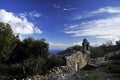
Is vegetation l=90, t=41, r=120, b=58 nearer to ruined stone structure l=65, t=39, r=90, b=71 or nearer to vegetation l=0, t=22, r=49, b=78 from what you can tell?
ruined stone structure l=65, t=39, r=90, b=71

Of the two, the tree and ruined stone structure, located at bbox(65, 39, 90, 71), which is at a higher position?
the tree

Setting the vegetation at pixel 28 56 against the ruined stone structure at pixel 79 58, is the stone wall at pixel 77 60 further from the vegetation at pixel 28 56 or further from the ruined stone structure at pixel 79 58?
the vegetation at pixel 28 56

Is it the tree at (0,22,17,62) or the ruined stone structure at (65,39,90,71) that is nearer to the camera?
the tree at (0,22,17,62)

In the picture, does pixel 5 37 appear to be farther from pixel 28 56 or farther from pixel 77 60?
pixel 77 60

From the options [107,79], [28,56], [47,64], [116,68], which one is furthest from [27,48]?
[107,79]

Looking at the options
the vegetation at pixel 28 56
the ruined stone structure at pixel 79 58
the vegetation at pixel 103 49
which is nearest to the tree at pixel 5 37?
the vegetation at pixel 28 56

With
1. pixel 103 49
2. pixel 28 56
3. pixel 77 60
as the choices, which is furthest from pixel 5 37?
pixel 103 49

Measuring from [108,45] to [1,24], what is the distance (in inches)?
1370

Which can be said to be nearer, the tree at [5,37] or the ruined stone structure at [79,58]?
the tree at [5,37]

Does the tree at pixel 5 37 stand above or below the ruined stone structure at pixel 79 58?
above

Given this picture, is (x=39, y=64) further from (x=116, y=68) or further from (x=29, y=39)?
(x=116, y=68)

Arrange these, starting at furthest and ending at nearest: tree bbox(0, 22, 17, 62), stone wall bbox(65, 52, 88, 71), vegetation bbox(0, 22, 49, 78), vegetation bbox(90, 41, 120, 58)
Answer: vegetation bbox(90, 41, 120, 58), vegetation bbox(0, 22, 49, 78), stone wall bbox(65, 52, 88, 71), tree bbox(0, 22, 17, 62)

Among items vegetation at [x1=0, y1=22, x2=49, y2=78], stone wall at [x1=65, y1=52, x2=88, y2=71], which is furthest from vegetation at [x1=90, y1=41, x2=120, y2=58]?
vegetation at [x1=0, y1=22, x2=49, y2=78]

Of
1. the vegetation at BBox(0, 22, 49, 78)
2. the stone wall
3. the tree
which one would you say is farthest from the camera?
the vegetation at BBox(0, 22, 49, 78)
